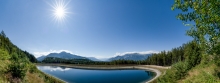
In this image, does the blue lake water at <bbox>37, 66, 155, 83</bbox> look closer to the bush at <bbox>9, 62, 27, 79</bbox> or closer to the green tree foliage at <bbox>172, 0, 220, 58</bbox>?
the bush at <bbox>9, 62, 27, 79</bbox>

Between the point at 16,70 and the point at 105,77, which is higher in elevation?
the point at 16,70

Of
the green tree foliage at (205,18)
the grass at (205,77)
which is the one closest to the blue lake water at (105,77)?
the grass at (205,77)

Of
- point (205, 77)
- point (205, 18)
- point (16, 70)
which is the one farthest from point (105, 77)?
point (205, 18)

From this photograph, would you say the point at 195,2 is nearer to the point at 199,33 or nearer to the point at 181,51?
the point at 199,33

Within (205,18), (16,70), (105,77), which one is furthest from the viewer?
(105,77)

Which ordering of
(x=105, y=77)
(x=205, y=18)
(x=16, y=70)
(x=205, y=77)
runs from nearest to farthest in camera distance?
1. (x=205, y=18)
2. (x=16, y=70)
3. (x=205, y=77)
4. (x=105, y=77)

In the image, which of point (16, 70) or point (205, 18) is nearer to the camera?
point (205, 18)

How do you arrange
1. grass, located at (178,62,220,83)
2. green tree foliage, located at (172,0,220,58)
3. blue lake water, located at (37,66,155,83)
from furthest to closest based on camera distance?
blue lake water, located at (37,66,155,83) → grass, located at (178,62,220,83) → green tree foliage, located at (172,0,220,58)

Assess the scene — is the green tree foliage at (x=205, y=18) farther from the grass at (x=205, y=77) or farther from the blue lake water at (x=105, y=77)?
the blue lake water at (x=105, y=77)

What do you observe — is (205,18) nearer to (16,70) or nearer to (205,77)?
(205,77)

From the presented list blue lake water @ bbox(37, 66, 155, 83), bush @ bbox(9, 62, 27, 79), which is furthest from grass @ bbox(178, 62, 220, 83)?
blue lake water @ bbox(37, 66, 155, 83)

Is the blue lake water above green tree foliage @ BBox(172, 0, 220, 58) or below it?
below

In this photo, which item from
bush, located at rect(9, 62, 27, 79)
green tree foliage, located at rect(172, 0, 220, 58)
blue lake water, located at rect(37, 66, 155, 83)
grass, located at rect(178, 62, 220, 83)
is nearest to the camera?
green tree foliage, located at rect(172, 0, 220, 58)

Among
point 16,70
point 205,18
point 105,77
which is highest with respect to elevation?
point 205,18
